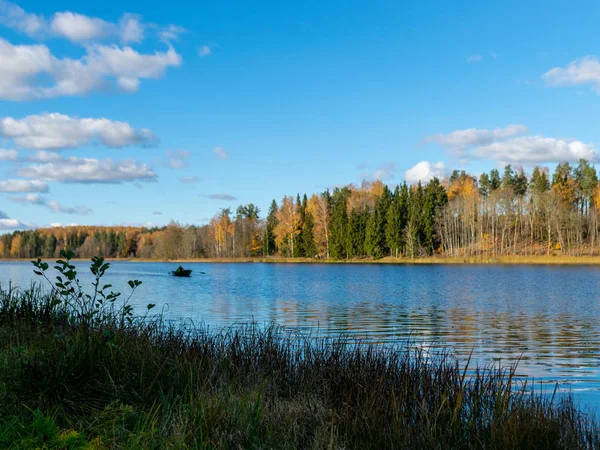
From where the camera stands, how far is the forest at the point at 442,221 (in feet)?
269

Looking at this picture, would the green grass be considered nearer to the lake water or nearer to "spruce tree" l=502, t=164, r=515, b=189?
the lake water

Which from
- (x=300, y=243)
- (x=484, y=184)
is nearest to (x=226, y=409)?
(x=300, y=243)

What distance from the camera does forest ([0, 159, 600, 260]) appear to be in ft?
269

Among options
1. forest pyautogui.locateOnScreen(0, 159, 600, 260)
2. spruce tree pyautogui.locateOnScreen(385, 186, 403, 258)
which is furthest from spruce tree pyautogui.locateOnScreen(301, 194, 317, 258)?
spruce tree pyautogui.locateOnScreen(385, 186, 403, 258)

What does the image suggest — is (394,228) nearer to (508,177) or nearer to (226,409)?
(508,177)

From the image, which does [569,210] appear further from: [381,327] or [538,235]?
[381,327]

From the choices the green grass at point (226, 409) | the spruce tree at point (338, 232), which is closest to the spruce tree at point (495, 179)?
the spruce tree at point (338, 232)

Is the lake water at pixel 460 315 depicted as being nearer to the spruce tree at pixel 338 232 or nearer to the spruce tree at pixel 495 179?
the spruce tree at pixel 338 232

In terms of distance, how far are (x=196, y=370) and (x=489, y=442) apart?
3.63 meters

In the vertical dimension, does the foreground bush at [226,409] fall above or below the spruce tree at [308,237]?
below

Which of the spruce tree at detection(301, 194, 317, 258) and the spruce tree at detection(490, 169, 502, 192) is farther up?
the spruce tree at detection(490, 169, 502, 192)

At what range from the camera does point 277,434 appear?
525 cm

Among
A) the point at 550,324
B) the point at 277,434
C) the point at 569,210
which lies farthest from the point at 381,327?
the point at 569,210

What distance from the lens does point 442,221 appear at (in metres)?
84.5
